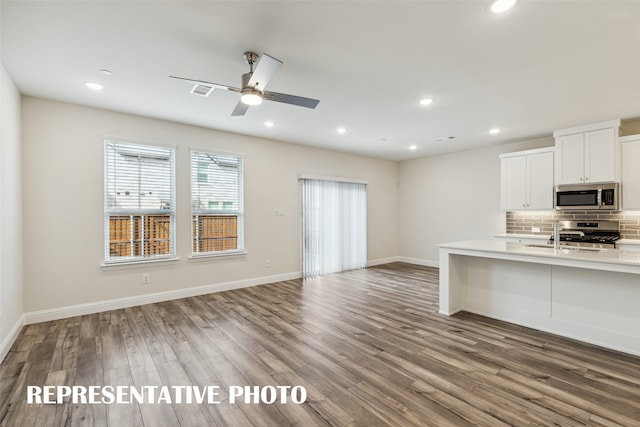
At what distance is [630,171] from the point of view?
14.1 feet

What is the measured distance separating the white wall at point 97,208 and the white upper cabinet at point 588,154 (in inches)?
186

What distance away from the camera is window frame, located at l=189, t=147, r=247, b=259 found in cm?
477

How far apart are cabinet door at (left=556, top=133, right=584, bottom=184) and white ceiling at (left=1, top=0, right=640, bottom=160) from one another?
1.61ft

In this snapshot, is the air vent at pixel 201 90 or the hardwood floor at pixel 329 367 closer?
the hardwood floor at pixel 329 367

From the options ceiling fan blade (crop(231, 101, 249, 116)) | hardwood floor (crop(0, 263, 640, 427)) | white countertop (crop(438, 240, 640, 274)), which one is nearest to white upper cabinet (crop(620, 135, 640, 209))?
white countertop (crop(438, 240, 640, 274))

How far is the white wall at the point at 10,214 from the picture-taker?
2.77 meters

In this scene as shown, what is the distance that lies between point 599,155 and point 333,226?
4.65 meters

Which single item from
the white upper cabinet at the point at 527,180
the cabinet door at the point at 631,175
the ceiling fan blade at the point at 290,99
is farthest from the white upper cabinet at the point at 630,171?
the ceiling fan blade at the point at 290,99

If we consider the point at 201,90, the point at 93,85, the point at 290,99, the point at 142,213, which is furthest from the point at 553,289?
the point at 93,85

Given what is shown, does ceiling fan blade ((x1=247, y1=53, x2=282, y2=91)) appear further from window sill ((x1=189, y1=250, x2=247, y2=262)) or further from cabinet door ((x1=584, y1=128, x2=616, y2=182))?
cabinet door ((x1=584, y1=128, x2=616, y2=182))

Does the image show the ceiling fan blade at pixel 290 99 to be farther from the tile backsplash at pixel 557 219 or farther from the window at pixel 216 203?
the tile backsplash at pixel 557 219

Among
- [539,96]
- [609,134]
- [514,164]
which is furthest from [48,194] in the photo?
[609,134]

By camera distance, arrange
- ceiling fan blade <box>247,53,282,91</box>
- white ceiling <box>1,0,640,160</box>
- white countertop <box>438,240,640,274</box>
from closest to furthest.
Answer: white ceiling <box>1,0,640,160</box>
ceiling fan blade <box>247,53,282,91</box>
white countertop <box>438,240,640,274</box>

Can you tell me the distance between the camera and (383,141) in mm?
5809
